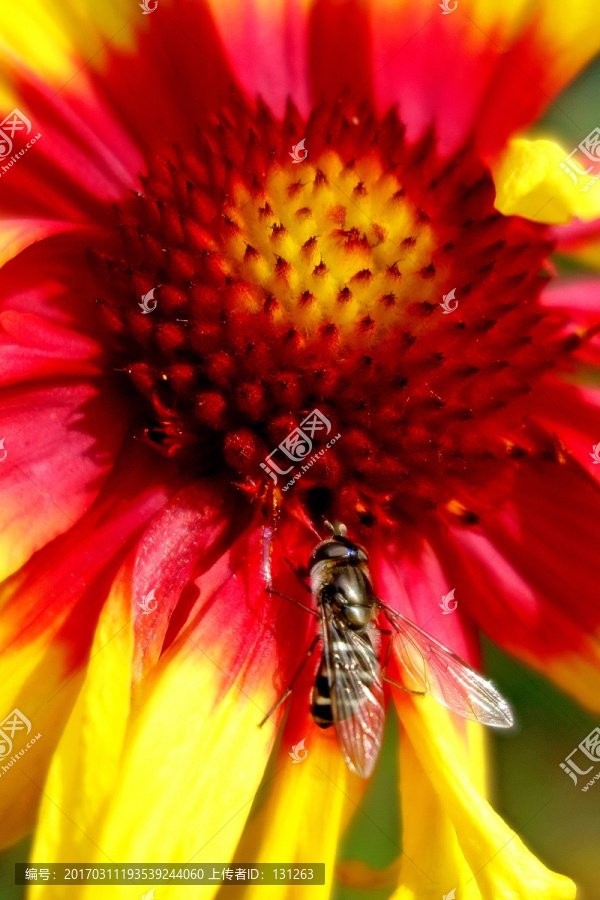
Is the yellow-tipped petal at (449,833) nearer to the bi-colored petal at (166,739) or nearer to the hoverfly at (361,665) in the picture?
the hoverfly at (361,665)

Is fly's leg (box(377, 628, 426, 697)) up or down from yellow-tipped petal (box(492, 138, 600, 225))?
down

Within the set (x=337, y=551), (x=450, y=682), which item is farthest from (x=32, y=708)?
(x=450, y=682)

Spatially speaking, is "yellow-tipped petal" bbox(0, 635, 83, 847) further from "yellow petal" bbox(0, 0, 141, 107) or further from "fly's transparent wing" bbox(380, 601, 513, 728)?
"yellow petal" bbox(0, 0, 141, 107)

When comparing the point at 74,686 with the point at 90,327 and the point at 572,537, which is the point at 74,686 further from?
the point at 572,537

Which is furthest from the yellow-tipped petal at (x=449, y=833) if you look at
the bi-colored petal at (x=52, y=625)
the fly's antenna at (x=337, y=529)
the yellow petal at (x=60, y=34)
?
the yellow petal at (x=60, y=34)

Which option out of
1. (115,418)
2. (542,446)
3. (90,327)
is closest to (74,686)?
(115,418)

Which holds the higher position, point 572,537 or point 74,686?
point 572,537

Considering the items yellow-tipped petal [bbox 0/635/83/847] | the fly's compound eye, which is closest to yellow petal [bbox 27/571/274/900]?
yellow-tipped petal [bbox 0/635/83/847]
